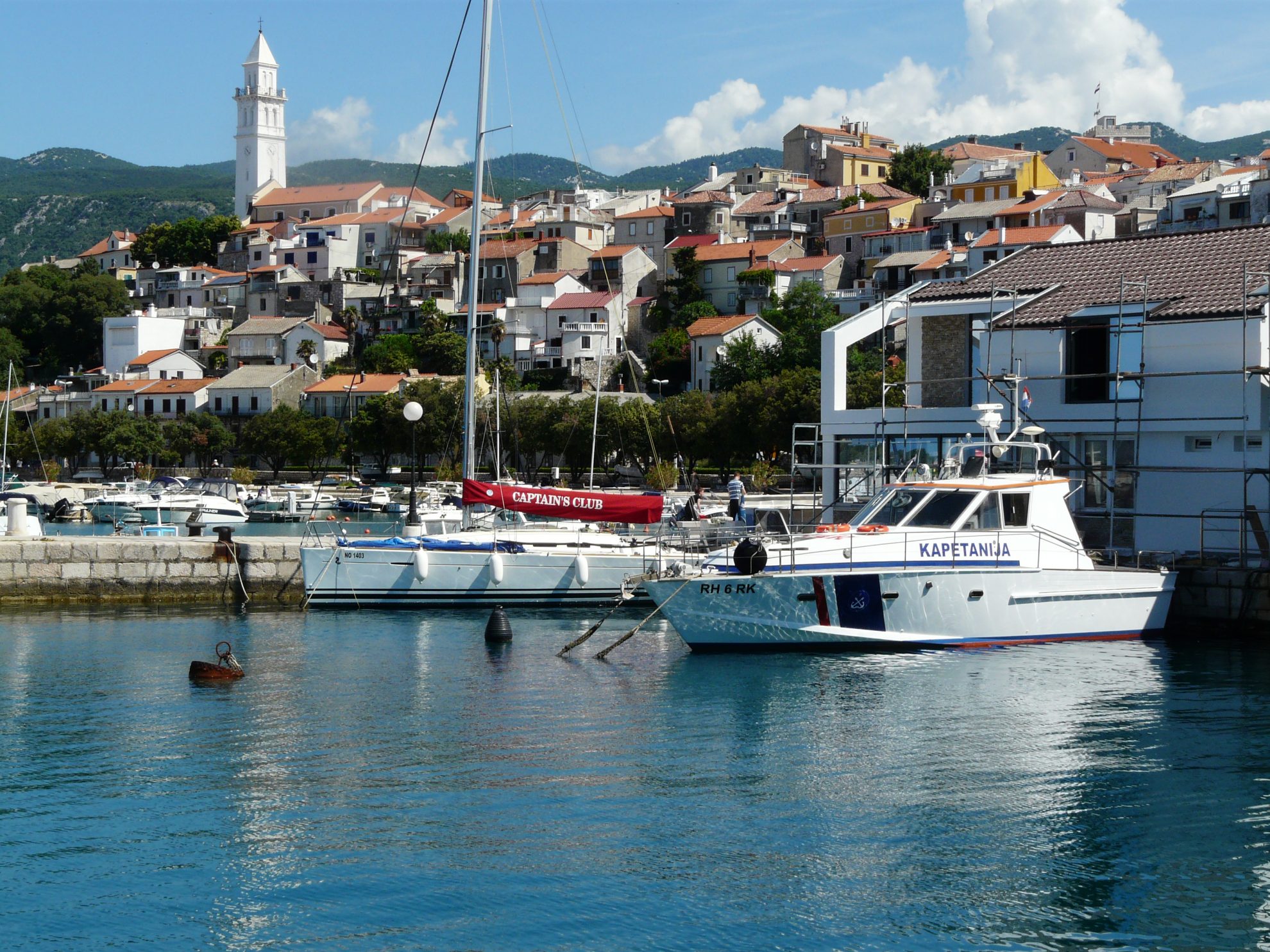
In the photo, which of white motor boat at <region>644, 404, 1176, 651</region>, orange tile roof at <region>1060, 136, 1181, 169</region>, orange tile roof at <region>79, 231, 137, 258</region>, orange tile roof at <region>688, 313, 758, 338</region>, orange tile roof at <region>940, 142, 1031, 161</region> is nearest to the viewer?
white motor boat at <region>644, 404, 1176, 651</region>

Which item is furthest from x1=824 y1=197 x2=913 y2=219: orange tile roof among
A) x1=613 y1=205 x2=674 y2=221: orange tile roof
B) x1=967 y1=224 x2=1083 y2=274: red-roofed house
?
x1=967 y1=224 x2=1083 y2=274: red-roofed house

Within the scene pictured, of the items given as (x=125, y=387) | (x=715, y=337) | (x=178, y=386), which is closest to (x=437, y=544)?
(x=715, y=337)

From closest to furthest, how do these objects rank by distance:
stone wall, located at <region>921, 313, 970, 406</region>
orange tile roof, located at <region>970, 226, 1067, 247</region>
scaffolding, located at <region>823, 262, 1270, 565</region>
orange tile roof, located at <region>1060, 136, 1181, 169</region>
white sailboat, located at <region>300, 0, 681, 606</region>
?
scaffolding, located at <region>823, 262, 1270, 565</region> → white sailboat, located at <region>300, 0, 681, 606</region> → stone wall, located at <region>921, 313, 970, 406</region> → orange tile roof, located at <region>970, 226, 1067, 247</region> → orange tile roof, located at <region>1060, 136, 1181, 169</region>

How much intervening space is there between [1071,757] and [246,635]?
612 inches

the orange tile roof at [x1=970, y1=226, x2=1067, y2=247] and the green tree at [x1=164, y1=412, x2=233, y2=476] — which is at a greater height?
the orange tile roof at [x1=970, y1=226, x2=1067, y2=247]

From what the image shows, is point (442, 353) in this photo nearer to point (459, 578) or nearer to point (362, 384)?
point (362, 384)

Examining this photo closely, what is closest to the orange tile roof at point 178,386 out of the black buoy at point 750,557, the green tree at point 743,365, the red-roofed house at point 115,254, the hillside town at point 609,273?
the hillside town at point 609,273

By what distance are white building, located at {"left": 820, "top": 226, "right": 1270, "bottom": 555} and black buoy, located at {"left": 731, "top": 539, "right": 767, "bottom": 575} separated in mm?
6736

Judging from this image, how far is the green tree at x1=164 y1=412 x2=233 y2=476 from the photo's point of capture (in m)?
91.1

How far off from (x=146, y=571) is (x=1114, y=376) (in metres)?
20.4

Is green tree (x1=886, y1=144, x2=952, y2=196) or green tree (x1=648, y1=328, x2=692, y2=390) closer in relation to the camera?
green tree (x1=648, y1=328, x2=692, y2=390)

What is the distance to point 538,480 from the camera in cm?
7262

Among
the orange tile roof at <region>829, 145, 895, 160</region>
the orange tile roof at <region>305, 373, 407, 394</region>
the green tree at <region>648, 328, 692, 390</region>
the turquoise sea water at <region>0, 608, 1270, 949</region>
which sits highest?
the orange tile roof at <region>829, 145, 895, 160</region>

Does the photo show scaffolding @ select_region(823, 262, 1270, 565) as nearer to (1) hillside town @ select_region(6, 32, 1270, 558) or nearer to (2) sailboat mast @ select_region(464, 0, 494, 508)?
(2) sailboat mast @ select_region(464, 0, 494, 508)
